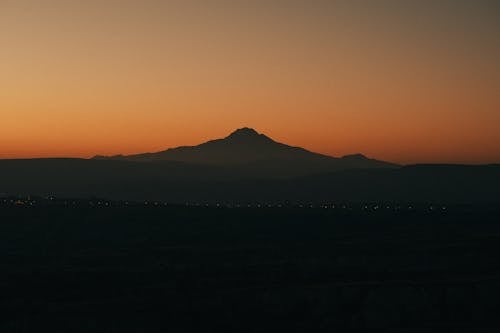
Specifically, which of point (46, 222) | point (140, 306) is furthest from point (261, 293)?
point (46, 222)

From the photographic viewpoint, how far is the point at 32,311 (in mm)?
83250

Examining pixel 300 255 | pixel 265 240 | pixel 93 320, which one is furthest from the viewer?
pixel 265 240

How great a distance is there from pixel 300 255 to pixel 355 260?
13.9 metres

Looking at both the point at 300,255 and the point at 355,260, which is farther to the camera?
the point at 300,255

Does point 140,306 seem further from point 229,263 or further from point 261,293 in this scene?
point 229,263

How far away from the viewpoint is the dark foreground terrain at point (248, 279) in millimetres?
79250

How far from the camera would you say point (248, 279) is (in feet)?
327

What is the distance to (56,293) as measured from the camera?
95.4m

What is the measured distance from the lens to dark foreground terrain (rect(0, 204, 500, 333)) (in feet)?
260

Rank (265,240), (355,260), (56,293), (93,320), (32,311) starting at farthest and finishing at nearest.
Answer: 1. (265,240)
2. (355,260)
3. (56,293)
4. (32,311)
5. (93,320)

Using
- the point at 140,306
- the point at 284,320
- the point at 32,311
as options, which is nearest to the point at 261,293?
the point at 284,320

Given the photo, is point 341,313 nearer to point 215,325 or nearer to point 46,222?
point 215,325

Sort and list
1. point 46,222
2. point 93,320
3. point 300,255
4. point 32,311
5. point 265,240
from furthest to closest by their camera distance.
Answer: point 46,222, point 265,240, point 300,255, point 32,311, point 93,320

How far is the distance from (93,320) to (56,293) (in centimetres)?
1934
